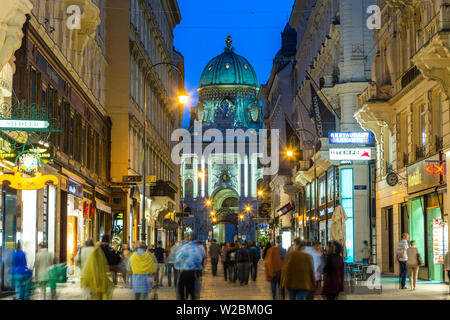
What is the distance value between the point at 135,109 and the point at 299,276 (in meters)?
36.9

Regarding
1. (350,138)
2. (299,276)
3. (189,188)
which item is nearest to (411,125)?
(350,138)

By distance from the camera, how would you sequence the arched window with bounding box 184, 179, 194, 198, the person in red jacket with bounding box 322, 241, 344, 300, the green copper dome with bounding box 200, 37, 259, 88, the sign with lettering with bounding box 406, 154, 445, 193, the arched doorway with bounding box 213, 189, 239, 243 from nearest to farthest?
the person in red jacket with bounding box 322, 241, 344, 300
the sign with lettering with bounding box 406, 154, 445, 193
the arched doorway with bounding box 213, 189, 239, 243
the arched window with bounding box 184, 179, 194, 198
the green copper dome with bounding box 200, 37, 259, 88

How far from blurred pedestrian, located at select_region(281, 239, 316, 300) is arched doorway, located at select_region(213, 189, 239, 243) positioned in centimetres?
14157

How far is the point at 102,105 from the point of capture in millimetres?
47344

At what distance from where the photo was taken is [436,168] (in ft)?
95.8

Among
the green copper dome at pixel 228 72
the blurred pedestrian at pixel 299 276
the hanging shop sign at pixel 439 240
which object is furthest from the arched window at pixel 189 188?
the blurred pedestrian at pixel 299 276

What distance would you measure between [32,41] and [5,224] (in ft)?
21.2

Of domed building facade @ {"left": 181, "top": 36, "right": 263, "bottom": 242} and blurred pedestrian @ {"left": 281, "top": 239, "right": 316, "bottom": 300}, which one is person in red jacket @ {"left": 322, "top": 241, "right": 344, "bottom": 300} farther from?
domed building facade @ {"left": 181, "top": 36, "right": 263, "bottom": 242}

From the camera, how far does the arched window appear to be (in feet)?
531

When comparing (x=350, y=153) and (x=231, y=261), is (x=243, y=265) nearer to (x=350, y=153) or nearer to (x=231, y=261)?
(x=231, y=261)

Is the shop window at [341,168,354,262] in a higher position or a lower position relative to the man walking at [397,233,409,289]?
higher

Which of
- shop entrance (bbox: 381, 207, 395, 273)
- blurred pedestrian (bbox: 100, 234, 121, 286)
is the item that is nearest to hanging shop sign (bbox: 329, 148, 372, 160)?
shop entrance (bbox: 381, 207, 395, 273)

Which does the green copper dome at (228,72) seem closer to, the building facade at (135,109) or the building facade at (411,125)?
the building facade at (135,109)
